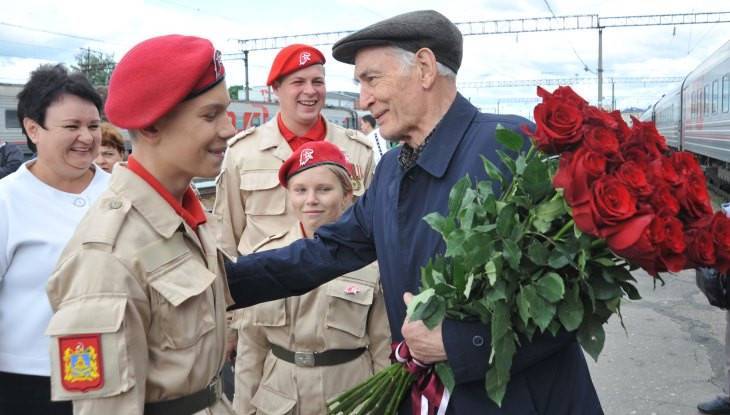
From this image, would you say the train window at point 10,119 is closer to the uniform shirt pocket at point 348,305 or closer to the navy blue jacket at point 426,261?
the uniform shirt pocket at point 348,305

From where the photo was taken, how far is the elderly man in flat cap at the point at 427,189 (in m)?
1.92

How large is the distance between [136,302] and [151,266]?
10 centimetres

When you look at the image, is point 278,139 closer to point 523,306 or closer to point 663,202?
point 523,306

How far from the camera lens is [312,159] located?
3.05m

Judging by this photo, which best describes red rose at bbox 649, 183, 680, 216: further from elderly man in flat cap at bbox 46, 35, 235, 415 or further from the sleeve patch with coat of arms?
the sleeve patch with coat of arms

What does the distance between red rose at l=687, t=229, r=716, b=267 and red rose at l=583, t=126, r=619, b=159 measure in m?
0.26

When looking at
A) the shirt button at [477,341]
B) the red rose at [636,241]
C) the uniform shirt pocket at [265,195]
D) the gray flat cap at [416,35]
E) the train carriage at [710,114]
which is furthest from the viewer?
the train carriage at [710,114]

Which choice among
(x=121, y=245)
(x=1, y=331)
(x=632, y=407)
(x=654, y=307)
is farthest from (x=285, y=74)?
(x=654, y=307)

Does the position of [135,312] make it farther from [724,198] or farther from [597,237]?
[724,198]

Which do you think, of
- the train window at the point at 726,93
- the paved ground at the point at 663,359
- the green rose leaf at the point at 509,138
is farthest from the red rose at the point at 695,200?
the train window at the point at 726,93

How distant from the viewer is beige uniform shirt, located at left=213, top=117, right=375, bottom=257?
12.2ft

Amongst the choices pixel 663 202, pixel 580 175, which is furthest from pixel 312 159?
pixel 663 202

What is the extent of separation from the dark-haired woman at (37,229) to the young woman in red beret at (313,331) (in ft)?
2.61

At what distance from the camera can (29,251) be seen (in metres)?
2.64
